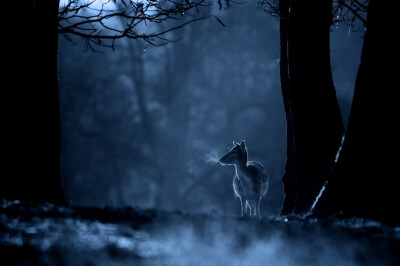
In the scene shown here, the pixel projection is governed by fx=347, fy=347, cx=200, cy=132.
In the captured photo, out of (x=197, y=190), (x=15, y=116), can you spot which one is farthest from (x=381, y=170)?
(x=197, y=190)

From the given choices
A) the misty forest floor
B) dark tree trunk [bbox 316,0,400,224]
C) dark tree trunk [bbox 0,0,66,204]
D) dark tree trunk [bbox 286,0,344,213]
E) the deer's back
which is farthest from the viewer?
the deer's back

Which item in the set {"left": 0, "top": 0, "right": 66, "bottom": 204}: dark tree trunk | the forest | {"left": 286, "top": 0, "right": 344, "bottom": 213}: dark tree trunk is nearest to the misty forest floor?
the forest

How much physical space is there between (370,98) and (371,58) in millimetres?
244

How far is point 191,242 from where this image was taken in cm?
104

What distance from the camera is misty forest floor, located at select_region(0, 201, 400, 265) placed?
1025 mm

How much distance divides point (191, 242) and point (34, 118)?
5.72 feet

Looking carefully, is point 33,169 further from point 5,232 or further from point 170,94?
point 170,94

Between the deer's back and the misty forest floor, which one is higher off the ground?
the misty forest floor

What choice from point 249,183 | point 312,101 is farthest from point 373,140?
point 249,183

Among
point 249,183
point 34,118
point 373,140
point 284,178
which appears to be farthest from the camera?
point 249,183

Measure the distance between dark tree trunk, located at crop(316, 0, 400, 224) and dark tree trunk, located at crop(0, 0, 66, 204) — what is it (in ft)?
5.66

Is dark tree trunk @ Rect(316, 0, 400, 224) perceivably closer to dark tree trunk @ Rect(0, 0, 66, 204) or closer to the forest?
the forest

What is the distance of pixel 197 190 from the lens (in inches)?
500

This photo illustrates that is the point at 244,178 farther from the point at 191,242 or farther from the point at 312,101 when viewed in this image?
the point at 191,242
